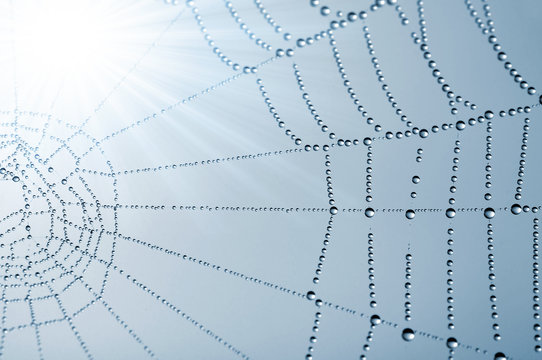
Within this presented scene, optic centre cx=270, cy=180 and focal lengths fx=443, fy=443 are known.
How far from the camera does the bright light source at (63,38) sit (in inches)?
107

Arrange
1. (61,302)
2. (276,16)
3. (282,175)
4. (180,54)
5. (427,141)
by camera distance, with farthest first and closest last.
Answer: (61,302)
(282,175)
(427,141)
(180,54)
(276,16)

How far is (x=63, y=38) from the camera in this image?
9.17 feet

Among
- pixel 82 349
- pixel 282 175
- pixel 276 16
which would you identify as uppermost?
pixel 276 16

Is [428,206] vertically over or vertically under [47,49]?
under

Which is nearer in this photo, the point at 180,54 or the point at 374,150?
the point at 180,54

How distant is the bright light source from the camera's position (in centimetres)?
271

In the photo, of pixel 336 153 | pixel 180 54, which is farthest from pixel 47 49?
pixel 336 153

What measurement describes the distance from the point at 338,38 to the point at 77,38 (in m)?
1.65

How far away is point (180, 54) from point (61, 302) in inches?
94.1

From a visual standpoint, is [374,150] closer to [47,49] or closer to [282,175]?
[282,175]

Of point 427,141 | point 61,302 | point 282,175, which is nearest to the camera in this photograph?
point 427,141

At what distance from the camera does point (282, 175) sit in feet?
11.5

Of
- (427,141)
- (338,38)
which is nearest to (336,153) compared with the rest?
(427,141)

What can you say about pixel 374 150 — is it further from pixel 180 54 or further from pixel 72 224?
pixel 72 224
